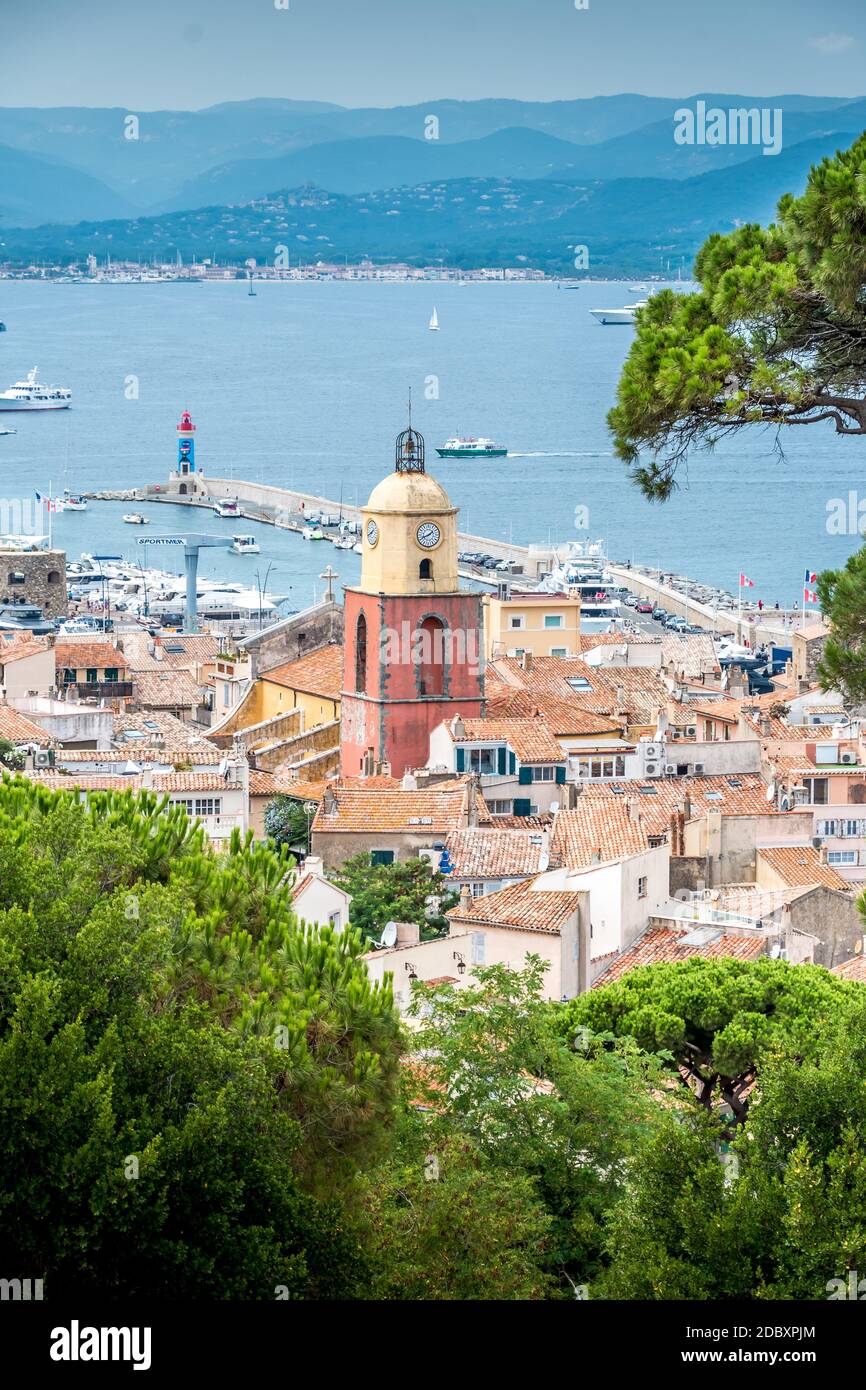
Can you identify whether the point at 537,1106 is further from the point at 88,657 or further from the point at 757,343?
the point at 88,657

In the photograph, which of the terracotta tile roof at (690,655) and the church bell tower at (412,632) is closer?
the church bell tower at (412,632)

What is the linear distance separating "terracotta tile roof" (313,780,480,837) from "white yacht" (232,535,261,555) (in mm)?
75833

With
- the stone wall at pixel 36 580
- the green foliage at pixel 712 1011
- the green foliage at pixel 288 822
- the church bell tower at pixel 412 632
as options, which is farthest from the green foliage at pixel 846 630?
the stone wall at pixel 36 580

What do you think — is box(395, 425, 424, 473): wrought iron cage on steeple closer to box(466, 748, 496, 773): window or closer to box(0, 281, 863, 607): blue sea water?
box(466, 748, 496, 773): window

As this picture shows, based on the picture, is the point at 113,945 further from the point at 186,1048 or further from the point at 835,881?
the point at 835,881

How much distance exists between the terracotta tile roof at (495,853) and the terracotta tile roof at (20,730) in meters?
7.57

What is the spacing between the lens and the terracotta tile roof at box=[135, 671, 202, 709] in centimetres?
4866

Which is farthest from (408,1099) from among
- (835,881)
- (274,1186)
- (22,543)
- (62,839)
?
(22,543)

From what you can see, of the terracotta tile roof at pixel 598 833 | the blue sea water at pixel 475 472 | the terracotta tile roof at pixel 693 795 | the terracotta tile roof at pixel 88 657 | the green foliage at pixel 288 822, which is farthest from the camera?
the blue sea water at pixel 475 472

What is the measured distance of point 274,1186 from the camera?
13.0 meters

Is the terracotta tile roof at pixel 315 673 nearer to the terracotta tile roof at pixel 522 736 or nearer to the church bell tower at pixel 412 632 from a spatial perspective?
the church bell tower at pixel 412 632

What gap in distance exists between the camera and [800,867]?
30.3 meters

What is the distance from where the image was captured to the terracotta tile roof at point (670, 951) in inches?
957

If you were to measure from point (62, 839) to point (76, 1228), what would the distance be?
3958 millimetres
